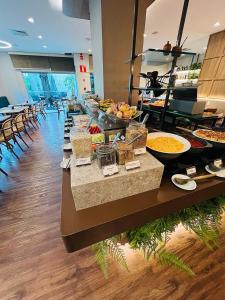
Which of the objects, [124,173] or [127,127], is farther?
[127,127]

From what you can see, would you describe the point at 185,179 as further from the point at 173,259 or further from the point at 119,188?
the point at 173,259

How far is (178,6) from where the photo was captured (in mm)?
2750

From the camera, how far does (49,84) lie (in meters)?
8.14

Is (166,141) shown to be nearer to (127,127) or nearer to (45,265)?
(127,127)

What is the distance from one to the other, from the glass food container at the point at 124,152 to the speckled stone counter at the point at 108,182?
45 millimetres

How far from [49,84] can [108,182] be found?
9.18 m

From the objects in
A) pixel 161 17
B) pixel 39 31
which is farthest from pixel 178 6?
pixel 39 31

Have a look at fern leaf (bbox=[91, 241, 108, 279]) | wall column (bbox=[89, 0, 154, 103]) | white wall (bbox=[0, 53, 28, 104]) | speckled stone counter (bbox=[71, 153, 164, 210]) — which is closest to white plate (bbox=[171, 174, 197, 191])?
speckled stone counter (bbox=[71, 153, 164, 210])

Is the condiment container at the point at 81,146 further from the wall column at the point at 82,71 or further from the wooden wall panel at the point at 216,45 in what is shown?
the wall column at the point at 82,71

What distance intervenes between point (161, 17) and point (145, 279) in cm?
464

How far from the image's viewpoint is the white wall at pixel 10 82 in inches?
259

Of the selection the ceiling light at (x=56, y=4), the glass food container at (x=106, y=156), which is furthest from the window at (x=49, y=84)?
the glass food container at (x=106, y=156)

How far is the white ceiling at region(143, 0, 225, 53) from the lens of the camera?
2.70 m

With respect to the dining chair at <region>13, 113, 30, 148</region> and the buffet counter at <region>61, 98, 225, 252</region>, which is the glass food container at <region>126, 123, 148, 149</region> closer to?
the buffet counter at <region>61, 98, 225, 252</region>
